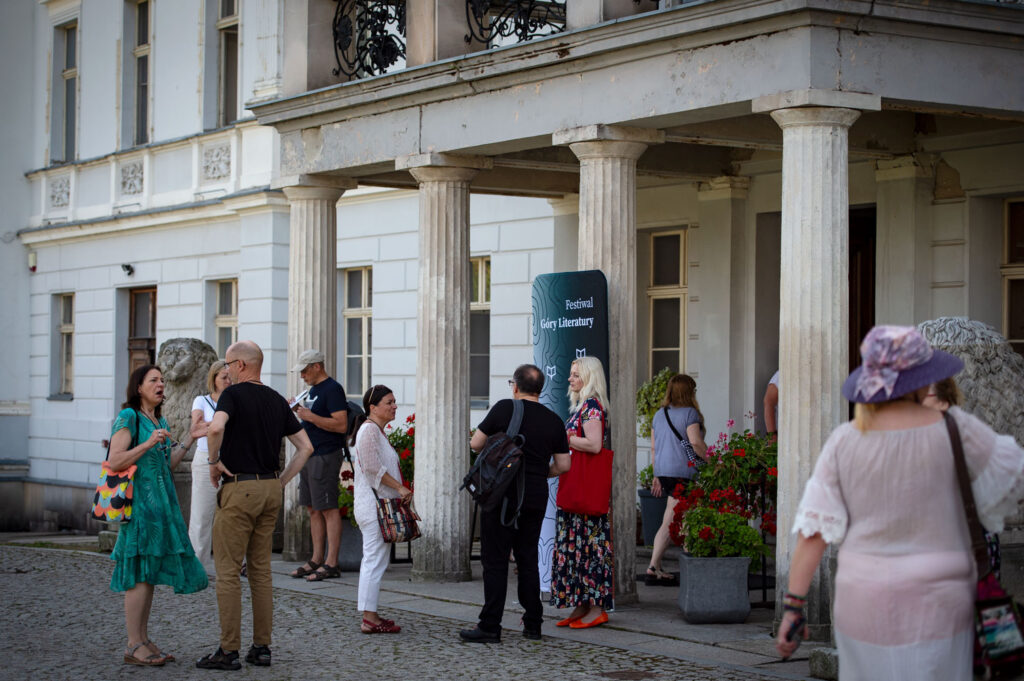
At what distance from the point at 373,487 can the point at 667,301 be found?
21.6 ft

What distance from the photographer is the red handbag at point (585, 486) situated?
32.1ft

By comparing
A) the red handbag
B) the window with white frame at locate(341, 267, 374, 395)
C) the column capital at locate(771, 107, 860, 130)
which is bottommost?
the red handbag

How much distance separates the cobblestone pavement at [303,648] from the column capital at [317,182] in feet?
13.2

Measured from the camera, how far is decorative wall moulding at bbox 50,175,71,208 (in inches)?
1010

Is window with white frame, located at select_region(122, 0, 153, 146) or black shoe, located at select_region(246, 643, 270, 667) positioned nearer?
black shoe, located at select_region(246, 643, 270, 667)

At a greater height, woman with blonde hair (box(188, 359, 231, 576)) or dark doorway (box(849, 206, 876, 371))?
dark doorway (box(849, 206, 876, 371))

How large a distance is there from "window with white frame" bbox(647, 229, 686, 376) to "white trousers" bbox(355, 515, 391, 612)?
20.2ft

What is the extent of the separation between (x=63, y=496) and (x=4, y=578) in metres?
11.8

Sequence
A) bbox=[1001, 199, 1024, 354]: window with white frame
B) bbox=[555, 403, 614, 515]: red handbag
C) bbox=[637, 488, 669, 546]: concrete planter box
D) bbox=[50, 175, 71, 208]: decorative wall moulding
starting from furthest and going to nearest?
bbox=[50, 175, 71, 208]: decorative wall moulding
bbox=[637, 488, 669, 546]: concrete planter box
bbox=[1001, 199, 1024, 354]: window with white frame
bbox=[555, 403, 614, 515]: red handbag

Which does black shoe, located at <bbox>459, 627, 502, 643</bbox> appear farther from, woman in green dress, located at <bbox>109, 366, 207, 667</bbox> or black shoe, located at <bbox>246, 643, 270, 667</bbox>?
woman in green dress, located at <bbox>109, 366, 207, 667</bbox>

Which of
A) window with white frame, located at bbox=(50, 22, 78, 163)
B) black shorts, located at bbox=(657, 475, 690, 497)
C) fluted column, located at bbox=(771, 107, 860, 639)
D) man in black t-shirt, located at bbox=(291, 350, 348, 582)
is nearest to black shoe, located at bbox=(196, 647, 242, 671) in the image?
fluted column, located at bbox=(771, 107, 860, 639)

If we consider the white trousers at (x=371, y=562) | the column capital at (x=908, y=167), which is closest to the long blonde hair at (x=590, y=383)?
the white trousers at (x=371, y=562)

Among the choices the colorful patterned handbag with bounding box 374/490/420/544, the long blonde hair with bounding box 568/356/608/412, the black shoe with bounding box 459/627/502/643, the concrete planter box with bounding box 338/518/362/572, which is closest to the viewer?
the black shoe with bounding box 459/627/502/643

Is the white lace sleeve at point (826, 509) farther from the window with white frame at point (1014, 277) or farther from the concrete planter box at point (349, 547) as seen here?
the concrete planter box at point (349, 547)
